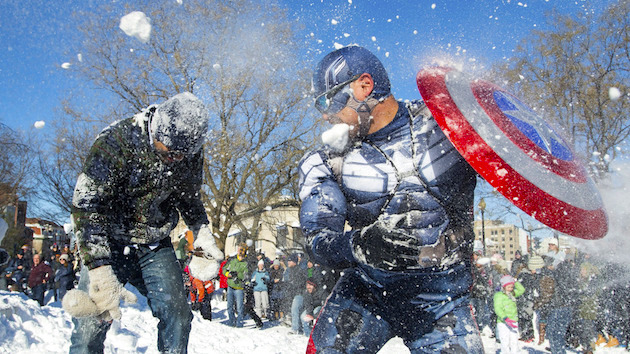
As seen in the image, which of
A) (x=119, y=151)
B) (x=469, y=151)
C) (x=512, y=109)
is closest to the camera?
(x=469, y=151)

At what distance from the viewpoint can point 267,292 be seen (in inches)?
439

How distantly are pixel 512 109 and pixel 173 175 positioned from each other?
1.93 m

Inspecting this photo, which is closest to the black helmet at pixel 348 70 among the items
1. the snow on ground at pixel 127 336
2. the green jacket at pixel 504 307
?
the snow on ground at pixel 127 336

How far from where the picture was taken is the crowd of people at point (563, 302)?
7402mm

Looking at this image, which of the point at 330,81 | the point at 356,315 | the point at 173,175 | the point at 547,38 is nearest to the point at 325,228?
the point at 356,315

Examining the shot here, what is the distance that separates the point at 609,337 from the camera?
30.7 ft

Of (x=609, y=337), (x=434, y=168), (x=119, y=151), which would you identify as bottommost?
(x=609, y=337)

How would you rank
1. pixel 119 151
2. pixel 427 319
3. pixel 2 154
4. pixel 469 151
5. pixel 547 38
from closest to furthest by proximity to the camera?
pixel 469 151, pixel 427 319, pixel 119 151, pixel 547 38, pixel 2 154

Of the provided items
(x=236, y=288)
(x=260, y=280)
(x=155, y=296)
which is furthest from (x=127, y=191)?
(x=260, y=280)

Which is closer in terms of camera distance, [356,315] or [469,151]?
[469,151]

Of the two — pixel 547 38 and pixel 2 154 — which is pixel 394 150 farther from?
pixel 2 154

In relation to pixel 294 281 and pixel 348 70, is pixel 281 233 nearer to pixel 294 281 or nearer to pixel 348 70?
pixel 294 281

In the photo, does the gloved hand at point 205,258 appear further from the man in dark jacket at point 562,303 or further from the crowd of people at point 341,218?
the man in dark jacket at point 562,303

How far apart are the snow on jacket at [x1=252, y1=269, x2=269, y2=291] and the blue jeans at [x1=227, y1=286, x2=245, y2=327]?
2.52 feet
